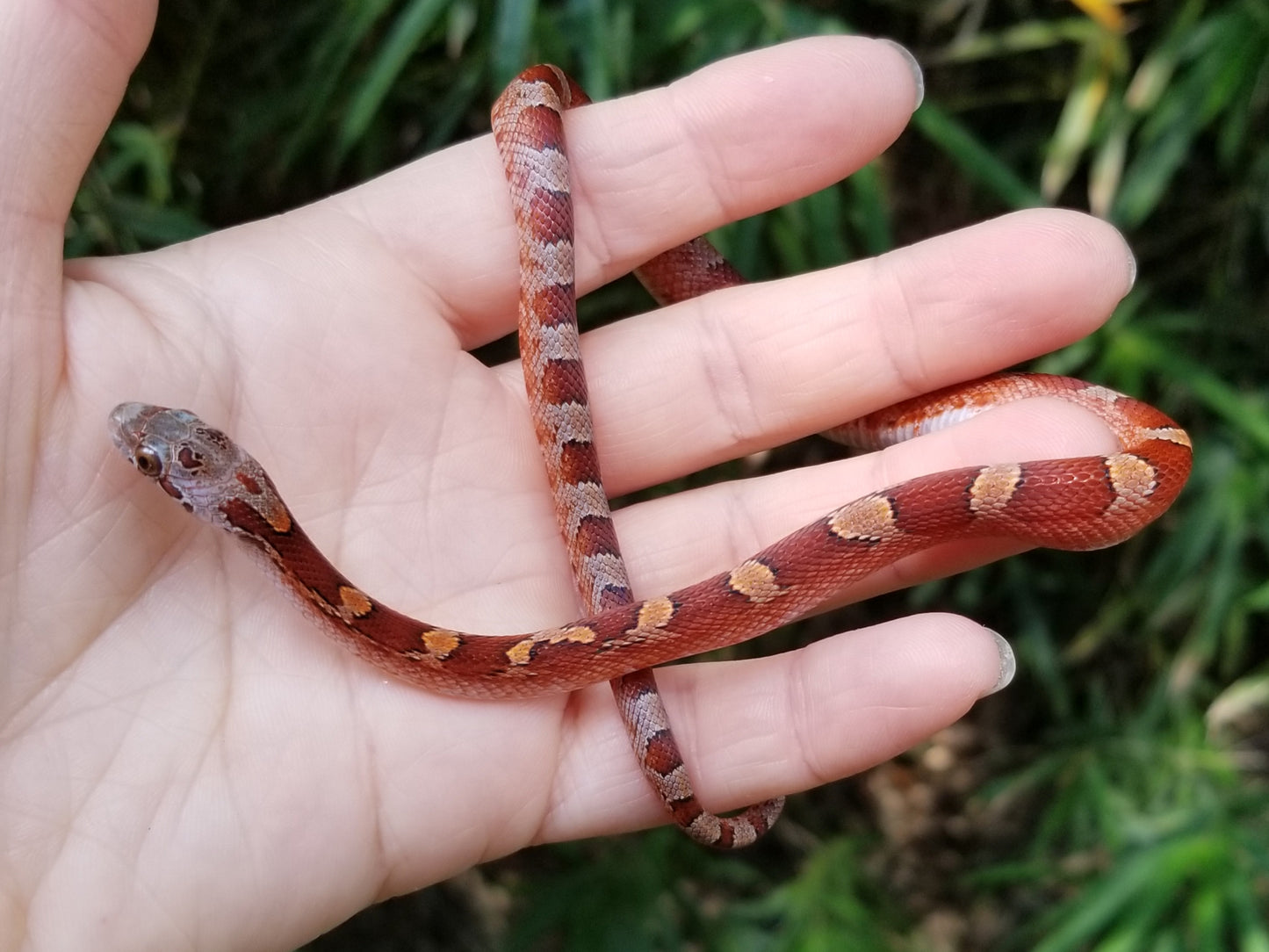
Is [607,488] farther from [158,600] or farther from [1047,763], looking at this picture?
[1047,763]

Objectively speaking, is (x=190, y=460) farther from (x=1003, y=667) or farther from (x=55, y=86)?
(x=1003, y=667)

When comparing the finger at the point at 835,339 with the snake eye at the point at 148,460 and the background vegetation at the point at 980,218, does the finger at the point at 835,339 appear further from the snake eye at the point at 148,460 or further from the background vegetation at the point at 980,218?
the snake eye at the point at 148,460

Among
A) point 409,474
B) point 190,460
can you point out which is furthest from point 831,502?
point 190,460

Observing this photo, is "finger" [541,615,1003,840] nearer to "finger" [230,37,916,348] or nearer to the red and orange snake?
the red and orange snake

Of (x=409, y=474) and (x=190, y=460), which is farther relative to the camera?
(x=409, y=474)

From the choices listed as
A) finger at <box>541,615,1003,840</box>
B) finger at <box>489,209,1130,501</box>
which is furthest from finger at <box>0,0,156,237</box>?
finger at <box>541,615,1003,840</box>

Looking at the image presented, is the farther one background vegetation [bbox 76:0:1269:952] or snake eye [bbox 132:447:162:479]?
background vegetation [bbox 76:0:1269:952]

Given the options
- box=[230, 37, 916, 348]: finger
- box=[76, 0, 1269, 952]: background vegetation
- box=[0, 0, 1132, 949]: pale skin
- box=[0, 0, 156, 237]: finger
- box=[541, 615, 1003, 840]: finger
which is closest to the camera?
box=[0, 0, 156, 237]: finger

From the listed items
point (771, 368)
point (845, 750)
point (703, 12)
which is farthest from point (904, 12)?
point (845, 750)

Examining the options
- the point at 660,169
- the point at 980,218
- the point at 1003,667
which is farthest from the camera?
the point at 980,218
